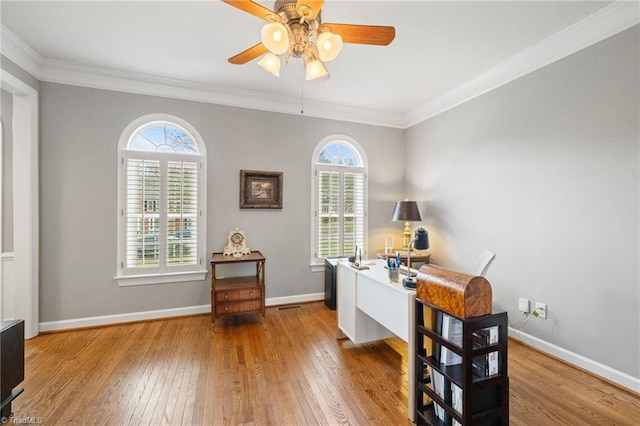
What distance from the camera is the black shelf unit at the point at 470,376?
4.34ft

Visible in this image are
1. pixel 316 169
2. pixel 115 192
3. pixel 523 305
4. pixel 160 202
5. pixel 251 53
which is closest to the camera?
pixel 251 53

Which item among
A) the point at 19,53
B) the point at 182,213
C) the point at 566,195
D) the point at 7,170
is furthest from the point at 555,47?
the point at 7,170

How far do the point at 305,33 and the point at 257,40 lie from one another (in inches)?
42.3

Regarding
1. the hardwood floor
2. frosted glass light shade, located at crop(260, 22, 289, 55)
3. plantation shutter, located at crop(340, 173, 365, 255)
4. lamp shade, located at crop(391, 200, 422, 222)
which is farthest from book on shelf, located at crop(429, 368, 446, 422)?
plantation shutter, located at crop(340, 173, 365, 255)

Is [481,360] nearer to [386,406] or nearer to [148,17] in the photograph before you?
[386,406]

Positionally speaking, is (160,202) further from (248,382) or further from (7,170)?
(248,382)

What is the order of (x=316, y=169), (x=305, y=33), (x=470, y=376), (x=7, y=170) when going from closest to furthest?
(x=470, y=376), (x=305, y=33), (x=7, y=170), (x=316, y=169)

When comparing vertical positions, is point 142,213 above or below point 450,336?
above

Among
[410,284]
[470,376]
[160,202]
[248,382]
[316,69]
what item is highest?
[316,69]

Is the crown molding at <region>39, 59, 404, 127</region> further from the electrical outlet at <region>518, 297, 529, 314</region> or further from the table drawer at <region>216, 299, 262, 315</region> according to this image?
the electrical outlet at <region>518, 297, 529, 314</region>

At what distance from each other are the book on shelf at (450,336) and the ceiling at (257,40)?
218 centimetres

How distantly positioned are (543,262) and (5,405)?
413 cm

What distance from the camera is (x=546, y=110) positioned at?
8.04ft

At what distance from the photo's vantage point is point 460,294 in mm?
1334
